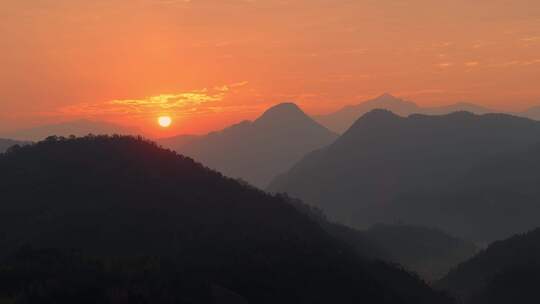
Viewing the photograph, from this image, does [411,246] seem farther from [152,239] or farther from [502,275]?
[152,239]

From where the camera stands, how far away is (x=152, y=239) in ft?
177

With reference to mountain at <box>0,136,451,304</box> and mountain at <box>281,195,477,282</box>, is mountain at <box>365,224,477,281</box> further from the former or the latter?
mountain at <box>0,136,451,304</box>

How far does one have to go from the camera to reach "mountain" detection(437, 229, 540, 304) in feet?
226

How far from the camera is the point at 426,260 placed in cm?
12300

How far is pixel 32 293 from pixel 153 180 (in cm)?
4305

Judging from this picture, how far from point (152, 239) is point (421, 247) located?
91.9 meters

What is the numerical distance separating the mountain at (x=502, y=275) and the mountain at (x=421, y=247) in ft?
66.4

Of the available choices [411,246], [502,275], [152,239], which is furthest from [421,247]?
[152,239]

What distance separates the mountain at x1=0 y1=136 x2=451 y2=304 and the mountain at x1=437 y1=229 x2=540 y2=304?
1215cm

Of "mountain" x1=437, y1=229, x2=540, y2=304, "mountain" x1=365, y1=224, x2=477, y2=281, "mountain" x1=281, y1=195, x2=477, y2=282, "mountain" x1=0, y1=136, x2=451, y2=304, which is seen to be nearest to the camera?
"mountain" x1=0, y1=136, x2=451, y2=304

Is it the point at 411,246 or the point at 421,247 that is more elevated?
the point at 411,246

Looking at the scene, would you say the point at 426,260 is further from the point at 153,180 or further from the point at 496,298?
the point at 153,180

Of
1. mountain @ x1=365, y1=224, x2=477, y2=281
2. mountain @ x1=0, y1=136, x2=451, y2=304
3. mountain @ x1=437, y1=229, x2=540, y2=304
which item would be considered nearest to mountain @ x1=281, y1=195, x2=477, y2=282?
mountain @ x1=365, y1=224, x2=477, y2=281

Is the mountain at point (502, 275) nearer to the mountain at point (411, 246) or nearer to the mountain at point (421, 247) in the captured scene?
the mountain at point (411, 246)
